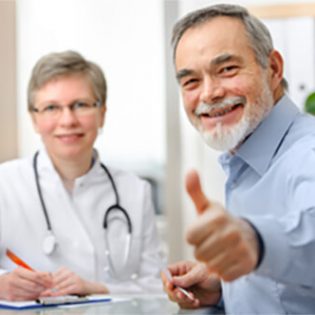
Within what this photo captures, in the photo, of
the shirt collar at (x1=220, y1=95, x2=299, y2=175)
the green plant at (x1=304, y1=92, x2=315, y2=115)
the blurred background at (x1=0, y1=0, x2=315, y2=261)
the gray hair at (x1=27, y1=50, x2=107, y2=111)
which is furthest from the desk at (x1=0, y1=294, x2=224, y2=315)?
the blurred background at (x1=0, y1=0, x2=315, y2=261)

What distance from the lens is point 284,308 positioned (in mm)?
1054

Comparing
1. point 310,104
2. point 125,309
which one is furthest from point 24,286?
point 310,104

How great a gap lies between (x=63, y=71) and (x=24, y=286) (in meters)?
0.65

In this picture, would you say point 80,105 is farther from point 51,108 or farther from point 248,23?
point 248,23

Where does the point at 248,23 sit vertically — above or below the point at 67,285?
above

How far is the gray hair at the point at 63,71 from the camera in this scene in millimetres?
1779

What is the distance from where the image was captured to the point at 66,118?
70.4 inches

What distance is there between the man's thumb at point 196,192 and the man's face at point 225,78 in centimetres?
48

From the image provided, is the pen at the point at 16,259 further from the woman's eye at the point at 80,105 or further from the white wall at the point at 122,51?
the white wall at the point at 122,51

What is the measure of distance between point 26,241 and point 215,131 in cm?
74

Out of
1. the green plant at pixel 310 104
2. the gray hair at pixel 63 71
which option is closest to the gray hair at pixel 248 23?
the gray hair at pixel 63 71

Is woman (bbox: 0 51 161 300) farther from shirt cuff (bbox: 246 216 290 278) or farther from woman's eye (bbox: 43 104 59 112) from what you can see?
shirt cuff (bbox: 246 216 290 278)

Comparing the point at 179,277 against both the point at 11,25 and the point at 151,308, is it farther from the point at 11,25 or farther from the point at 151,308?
the point at 11,25

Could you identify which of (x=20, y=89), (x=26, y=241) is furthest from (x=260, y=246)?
(x=20, y=89)
